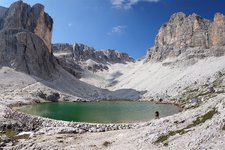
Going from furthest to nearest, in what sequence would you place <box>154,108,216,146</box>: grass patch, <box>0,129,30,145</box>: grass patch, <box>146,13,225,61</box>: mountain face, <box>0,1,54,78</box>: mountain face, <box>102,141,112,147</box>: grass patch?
<box>146,13,225,61</box>: mountain face → <box>0,1,54,78</box>: mountain face → <box>0,129,30,145</box>: grass patch → <box>102,141,112,147</box>: grass patch → <box>154,108,216,146</box>: grass patch

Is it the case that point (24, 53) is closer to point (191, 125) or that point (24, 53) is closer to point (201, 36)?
point (201, 36)

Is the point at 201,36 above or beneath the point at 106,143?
above

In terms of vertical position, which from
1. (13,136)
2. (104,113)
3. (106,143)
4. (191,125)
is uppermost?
(191,125)

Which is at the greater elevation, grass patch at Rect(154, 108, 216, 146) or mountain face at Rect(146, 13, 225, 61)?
mountain face at Rect(146, 13, 225, 61)

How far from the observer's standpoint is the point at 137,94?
→ 149625 millimetres

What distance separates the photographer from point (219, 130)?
25359mm

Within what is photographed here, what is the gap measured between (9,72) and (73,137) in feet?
419

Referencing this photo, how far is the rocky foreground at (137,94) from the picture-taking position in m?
29.6

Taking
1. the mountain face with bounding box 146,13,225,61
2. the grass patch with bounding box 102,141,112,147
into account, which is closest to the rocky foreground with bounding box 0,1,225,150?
the mountain face with bounding box 146,13,225,61

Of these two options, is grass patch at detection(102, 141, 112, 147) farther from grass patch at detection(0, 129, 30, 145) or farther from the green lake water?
the green lake water

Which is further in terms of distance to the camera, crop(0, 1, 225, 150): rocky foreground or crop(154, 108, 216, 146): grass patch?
crop(0, 1, 225, 150): rocky foreground

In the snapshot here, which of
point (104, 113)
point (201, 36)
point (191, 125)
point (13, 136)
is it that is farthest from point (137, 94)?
point (191, 125)

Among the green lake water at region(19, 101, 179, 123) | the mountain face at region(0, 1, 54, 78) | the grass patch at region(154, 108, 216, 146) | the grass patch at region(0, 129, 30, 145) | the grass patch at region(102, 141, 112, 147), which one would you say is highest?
the mountain face at region(0, 1, 54, 78)

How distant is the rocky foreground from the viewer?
2959 cm
